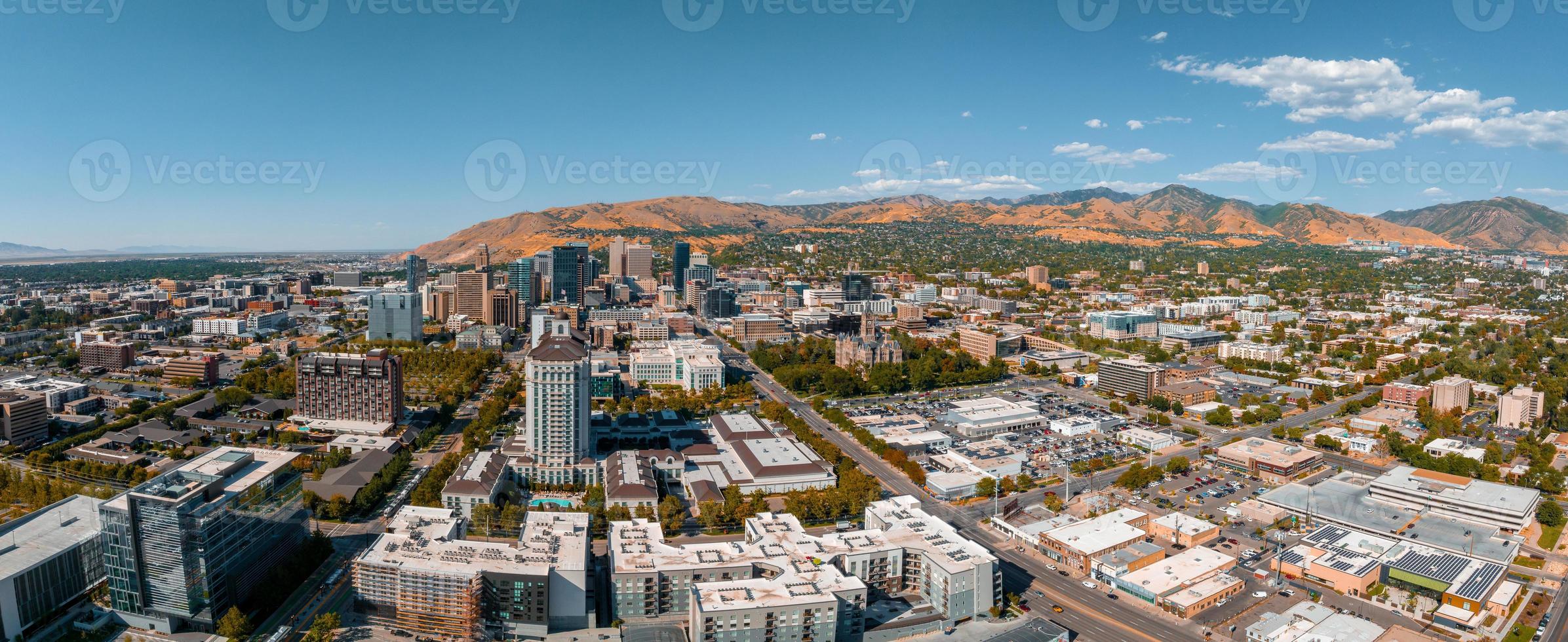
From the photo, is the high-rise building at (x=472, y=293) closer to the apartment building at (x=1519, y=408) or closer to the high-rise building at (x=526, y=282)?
the high-rise building at (x=526, y=282)

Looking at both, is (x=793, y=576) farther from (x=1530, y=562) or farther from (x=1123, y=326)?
(x=1123, y=326)

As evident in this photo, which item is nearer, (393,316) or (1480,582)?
(1480,582)

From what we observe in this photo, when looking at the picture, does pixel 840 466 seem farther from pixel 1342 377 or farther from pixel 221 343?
pixel 221 343

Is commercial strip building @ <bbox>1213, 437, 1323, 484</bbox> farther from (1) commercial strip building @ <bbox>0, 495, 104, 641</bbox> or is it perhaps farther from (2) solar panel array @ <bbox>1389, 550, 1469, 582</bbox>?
(1) commercial strip building @ <bbox>0, 495, 104, 641</bbox>

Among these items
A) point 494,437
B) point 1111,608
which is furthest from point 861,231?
point 1111,608

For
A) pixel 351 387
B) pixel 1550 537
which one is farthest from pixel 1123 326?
pixel 351 387

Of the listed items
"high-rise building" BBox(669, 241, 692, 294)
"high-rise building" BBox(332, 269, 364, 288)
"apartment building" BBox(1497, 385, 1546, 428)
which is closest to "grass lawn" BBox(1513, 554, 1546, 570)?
"apartment building" BBox(1497, 385, 1546, 428)
